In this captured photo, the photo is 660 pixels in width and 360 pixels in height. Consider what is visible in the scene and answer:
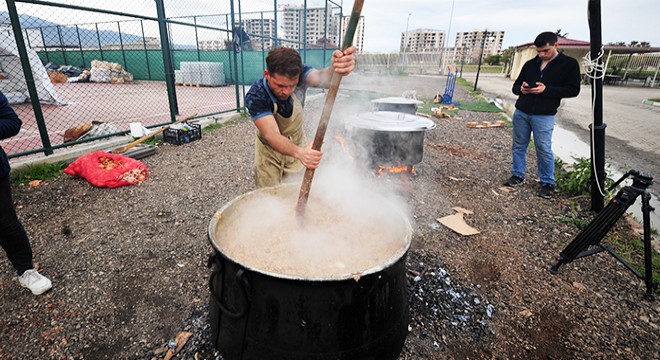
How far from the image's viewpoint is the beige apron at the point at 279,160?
274 centimetres

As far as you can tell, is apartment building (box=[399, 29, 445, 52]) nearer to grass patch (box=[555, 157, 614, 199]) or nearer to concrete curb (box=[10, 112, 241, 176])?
grass patch (box=[555, 157, 614, 199])

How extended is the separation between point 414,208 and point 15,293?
411 centimetres

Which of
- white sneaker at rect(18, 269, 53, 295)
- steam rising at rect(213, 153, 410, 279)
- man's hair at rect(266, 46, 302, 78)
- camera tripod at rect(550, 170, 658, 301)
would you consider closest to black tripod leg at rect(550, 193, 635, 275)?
camera tripod at rect(550, 170, 658, 301)

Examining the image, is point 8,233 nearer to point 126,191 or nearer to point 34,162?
point 126,191

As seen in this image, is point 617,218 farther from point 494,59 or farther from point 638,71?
point 494,59

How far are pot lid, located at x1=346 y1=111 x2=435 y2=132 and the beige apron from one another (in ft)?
4.89

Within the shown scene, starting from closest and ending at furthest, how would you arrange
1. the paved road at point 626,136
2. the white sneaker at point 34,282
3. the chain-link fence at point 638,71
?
1. the white sneaker at point 34,282
2. the paved road at point 626,136
3. the chain-link fence at point 638,71

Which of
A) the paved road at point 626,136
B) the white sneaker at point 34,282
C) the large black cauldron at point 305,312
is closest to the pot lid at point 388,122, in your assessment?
the large black cauldron at point 305,312

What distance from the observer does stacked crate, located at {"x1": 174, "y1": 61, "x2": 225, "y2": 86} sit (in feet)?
52.2

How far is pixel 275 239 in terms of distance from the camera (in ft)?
6.62

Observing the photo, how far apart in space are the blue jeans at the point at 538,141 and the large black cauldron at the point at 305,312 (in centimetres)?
374

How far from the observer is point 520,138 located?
15.4 ft

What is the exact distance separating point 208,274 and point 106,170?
2798mm

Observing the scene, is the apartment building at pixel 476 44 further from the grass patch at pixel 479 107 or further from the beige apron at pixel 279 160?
the beige apron at pixel 279 160
